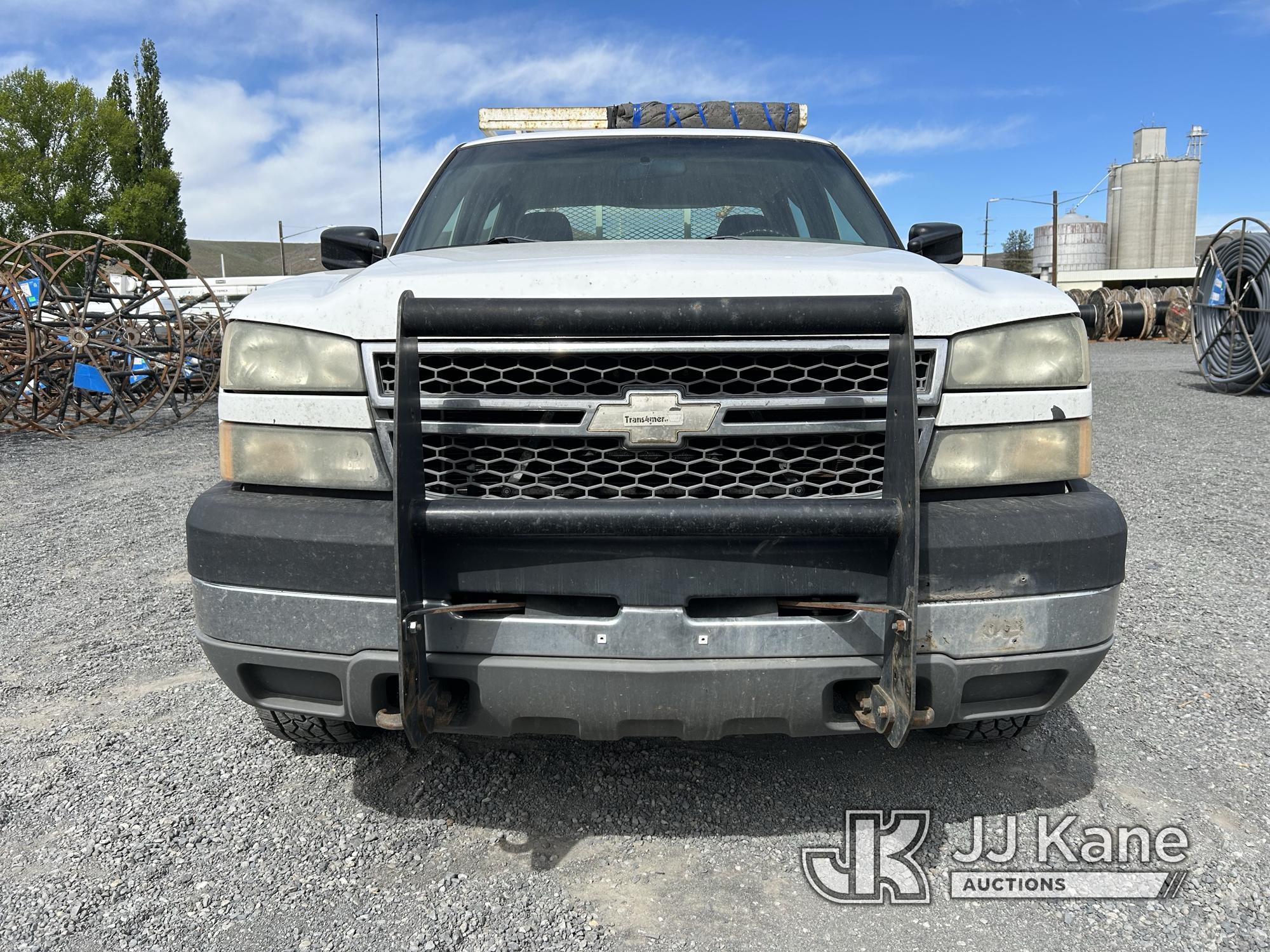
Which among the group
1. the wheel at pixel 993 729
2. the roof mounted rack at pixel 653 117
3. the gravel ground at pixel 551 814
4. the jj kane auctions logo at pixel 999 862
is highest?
the roof mounted rack at pixel 653 117

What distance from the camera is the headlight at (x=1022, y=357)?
7.17 feet

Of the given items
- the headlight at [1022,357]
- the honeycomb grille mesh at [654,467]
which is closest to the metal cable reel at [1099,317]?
the headlight at [1022,357]

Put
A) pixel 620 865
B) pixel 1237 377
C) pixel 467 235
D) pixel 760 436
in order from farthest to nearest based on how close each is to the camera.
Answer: pixel 1237 377
pixel 467 235
pixel 620 865
pixel 760 436

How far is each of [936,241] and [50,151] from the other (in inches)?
2037

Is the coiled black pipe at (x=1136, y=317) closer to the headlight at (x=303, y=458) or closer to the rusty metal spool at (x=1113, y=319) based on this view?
the rusty metal spool at (x=1113, y=319)

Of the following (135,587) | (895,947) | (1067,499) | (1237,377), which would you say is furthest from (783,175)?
(1237,377)

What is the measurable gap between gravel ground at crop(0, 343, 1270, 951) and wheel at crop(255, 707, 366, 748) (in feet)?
0.35

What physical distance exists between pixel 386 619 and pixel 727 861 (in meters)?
1.04

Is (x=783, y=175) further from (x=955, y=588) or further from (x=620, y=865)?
(x=620, y=865)

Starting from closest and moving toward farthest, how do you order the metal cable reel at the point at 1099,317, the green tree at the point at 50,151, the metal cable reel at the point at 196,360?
the metal cable reel at the point at 196,360 → the metal cable reel at the point at 1099,317 → the green tree at the point at 50,151

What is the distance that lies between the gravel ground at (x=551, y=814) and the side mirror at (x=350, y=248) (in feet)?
5.26

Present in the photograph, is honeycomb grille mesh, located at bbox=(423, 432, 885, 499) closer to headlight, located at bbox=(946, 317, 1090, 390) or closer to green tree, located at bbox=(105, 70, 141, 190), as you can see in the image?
headlight, located at bbox=(946, 317, 1090, 390)

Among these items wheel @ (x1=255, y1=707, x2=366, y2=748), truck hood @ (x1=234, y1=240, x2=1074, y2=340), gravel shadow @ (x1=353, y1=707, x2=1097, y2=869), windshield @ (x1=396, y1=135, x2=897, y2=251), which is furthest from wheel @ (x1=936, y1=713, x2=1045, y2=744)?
wheel @ (x1=255, y1=707, x2=366, y2=748)

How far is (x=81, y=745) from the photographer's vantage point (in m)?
3.08
